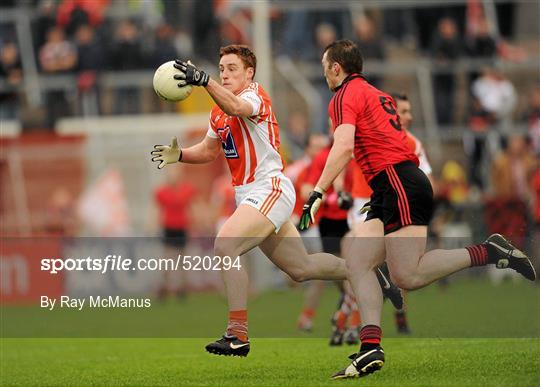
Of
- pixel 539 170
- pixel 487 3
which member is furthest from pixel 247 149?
pixel 487 3

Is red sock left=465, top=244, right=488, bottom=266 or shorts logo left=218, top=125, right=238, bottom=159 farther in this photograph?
shorts logo left=218, top=125, right=238, bottom=159

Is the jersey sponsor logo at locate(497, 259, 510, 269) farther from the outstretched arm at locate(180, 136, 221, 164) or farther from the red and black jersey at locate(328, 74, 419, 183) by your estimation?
the outstretched arm at locate(180, 136, 221, 164)

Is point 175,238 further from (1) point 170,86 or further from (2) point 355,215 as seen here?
(1) point 170,86

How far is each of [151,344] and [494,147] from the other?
11832 mm

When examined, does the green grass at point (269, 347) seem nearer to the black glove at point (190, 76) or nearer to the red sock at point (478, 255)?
the red sock at point (478, 255)

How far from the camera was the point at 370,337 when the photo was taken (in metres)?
9.66

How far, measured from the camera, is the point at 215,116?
1092 cm

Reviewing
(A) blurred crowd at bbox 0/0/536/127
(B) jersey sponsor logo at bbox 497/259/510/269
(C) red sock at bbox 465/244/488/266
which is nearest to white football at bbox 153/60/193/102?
(C) red sock at bbox 465/244/488/266

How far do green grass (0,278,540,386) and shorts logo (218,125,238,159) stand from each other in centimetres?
179

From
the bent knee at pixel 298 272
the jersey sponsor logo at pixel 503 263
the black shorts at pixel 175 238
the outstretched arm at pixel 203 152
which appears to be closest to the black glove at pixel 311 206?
the bent knee at pixel 298 272

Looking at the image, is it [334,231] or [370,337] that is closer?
[370,337]

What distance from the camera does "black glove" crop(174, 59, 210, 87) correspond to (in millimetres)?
9836

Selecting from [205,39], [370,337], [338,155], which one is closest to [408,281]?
[370,337]

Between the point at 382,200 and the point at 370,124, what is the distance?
0.60 m
